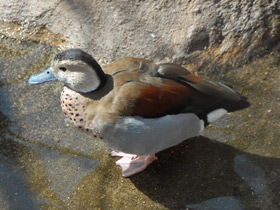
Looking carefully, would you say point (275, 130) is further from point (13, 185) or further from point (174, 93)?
point (13, 185)

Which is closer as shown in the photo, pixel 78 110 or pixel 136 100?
pixel 136 100

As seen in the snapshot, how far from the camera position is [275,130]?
132 inches

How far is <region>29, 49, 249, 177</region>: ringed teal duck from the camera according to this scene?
2.77m

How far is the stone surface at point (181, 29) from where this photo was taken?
12.6 ft

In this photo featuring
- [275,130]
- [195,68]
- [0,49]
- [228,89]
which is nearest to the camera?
[228,89]

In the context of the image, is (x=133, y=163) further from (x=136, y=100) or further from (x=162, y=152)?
(x=136, y=100)

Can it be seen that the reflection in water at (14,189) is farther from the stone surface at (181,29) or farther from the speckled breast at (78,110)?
the stone surface at (181,29)

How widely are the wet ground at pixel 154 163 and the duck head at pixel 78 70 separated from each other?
80 cm

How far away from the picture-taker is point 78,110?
2902 mm

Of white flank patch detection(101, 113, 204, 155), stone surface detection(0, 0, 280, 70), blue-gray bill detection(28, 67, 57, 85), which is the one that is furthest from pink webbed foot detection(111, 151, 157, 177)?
stone surface detection(0, 0, 280, 70)

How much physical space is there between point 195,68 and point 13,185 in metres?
2.13

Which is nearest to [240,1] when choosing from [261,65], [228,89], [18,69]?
[261,65]

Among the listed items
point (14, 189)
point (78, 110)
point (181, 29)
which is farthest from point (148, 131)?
point (181, 29)

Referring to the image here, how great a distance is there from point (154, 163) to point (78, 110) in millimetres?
922
